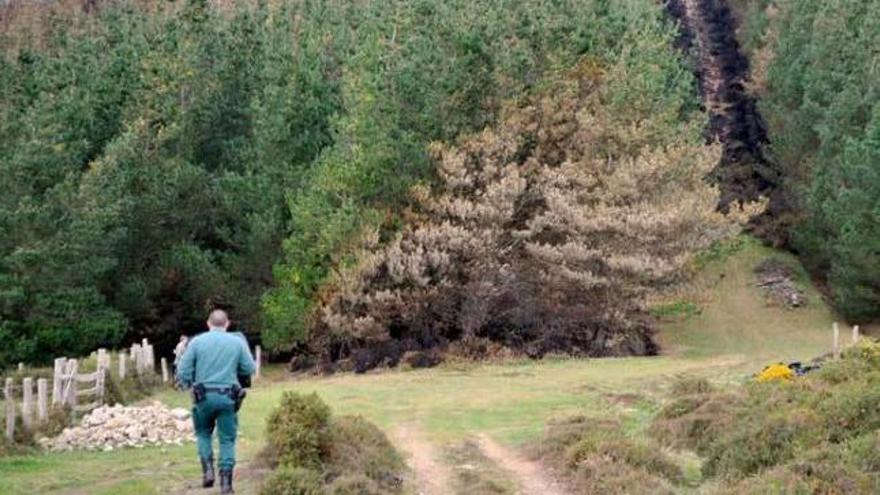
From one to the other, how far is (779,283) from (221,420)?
1817 inches

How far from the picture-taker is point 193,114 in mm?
47375

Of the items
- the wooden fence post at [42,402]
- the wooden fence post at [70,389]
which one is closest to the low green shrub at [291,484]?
the wooden fence post at [42,402]

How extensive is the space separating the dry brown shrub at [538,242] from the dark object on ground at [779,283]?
43.8 feet

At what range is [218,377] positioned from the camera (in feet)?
39.2

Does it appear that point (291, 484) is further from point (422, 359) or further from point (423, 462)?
point (422, 359)

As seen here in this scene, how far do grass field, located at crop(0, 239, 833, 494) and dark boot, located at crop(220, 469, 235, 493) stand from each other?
0.49m

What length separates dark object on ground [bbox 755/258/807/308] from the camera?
5291cm

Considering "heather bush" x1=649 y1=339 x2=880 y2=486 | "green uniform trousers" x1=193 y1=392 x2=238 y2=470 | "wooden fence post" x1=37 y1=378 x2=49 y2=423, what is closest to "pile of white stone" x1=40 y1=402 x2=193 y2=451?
"wooden fence post" x1=37 y1=378 x2=49 y2=423

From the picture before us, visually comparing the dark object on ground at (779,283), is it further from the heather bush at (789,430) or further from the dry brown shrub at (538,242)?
the heather bush at (789,430)

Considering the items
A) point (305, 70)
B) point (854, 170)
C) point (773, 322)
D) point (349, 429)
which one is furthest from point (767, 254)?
point (349, 429)

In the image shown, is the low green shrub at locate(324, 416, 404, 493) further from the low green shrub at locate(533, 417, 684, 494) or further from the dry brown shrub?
the dry brown shrub

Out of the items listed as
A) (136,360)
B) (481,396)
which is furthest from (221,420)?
(136,360)

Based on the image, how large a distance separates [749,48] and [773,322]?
1061 inches

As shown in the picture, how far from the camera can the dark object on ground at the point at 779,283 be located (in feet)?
174
